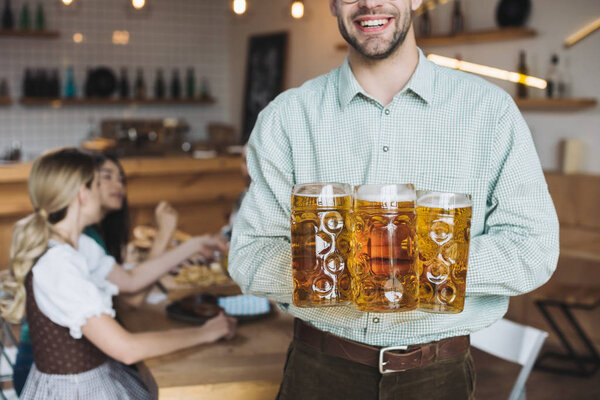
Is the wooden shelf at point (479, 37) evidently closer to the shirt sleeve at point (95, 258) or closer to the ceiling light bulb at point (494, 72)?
the ceiling light bulb at point (494, 72)

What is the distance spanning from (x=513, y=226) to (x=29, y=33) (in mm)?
5816

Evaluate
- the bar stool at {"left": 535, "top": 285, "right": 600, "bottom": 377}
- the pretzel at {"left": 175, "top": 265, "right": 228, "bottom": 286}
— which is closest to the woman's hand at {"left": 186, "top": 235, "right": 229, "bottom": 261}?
the pretzel at {"left": 175, "top": 265, "right": 228, "bottom": 286}

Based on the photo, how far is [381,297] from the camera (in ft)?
3.00

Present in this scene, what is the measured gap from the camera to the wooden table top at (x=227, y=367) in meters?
1.73

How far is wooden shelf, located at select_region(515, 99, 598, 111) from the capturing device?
401 cm

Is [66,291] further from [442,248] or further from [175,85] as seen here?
[175,85]

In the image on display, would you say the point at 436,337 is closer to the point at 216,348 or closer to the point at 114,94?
the point at 216,348

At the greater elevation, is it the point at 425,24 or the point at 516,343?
the point at 425,24

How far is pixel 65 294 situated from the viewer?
1904 millimetres

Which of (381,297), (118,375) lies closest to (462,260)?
(381,297)

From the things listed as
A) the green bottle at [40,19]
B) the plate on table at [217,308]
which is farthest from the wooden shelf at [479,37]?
the green bottle at [40,19]

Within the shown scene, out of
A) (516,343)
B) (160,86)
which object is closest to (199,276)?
(516,343)

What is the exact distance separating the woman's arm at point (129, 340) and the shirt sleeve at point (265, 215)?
63 centimetres

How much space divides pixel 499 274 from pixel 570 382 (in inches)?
117
